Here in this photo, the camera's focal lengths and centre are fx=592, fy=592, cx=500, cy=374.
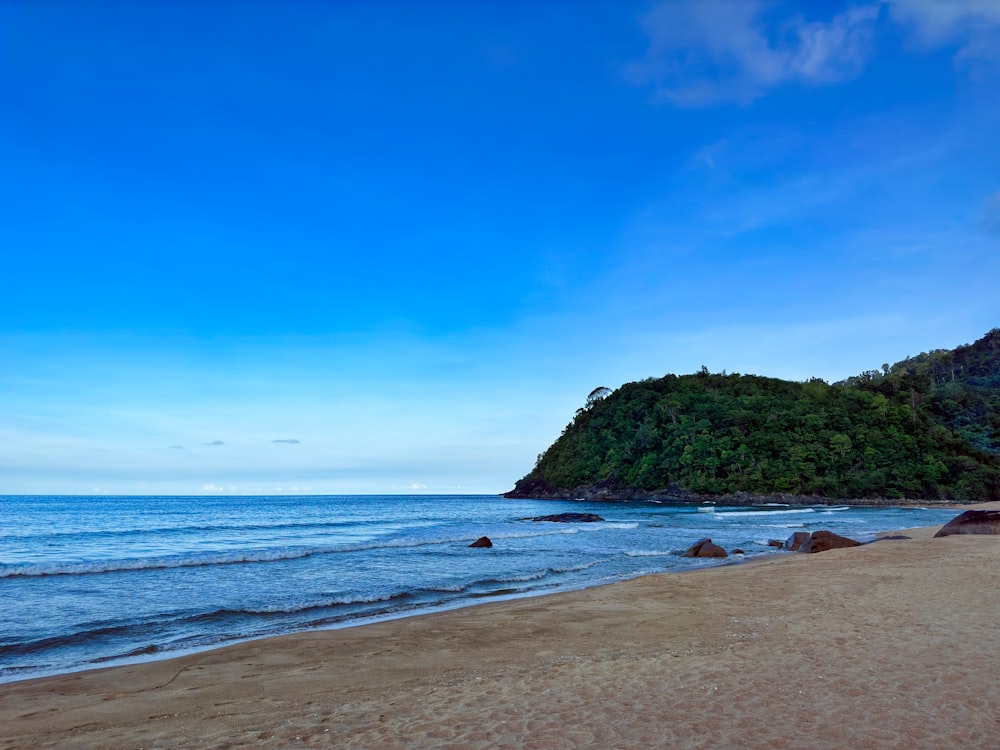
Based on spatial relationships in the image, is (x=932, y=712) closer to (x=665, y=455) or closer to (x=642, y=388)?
(x=665, y=455)

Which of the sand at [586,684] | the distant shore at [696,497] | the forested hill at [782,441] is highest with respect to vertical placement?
the forested hill at [782,441]

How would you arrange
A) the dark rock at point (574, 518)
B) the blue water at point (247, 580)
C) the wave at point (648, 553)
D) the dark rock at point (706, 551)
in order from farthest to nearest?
the dark rock at point (574, 518) < the wave at point (648, 553) < the dark rock at point (706, 551) < the blue water at point (247, 580)

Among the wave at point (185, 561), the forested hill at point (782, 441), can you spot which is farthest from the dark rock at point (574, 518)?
the forested hill at point (782, 441)

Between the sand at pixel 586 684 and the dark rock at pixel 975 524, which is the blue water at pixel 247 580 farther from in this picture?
the dark rock at pixel 975 524

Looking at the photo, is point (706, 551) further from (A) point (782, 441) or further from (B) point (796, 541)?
(A) point (782, 441)

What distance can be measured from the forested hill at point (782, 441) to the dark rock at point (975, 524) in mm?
68490

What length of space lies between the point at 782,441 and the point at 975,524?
77612 millimetres

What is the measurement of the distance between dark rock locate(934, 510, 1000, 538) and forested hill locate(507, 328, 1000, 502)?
68.5 m

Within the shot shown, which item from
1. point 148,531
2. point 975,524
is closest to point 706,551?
point 975,524

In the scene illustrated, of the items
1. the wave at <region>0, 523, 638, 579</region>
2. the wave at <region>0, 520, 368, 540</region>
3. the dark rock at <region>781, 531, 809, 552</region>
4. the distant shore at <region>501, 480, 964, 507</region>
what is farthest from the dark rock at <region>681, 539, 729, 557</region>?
the distant shore at <region>501, 480, 964, 507</region>

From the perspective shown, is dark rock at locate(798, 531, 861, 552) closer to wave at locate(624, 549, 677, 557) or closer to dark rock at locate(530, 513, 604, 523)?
wave at locate(624, 549, 677, 557)

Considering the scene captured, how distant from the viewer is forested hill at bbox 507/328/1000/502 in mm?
86750

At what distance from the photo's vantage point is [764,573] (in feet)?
56.5

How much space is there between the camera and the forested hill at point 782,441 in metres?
86.8
